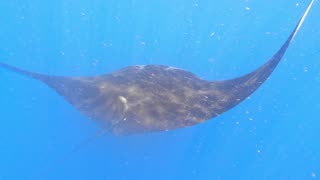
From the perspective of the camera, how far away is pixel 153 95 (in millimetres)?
4902

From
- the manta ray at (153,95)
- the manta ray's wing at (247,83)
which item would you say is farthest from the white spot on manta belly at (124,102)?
the manta ray's wing at (247,83)

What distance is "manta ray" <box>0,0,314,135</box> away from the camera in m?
4.49

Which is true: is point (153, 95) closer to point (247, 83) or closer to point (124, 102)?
point (124, 102)

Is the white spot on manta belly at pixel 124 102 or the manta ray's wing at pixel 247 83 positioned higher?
the manta ray's wing at pixel 247 83

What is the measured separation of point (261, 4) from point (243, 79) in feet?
51.2

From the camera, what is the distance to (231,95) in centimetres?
484

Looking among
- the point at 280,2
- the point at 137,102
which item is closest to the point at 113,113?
the point at 137,102

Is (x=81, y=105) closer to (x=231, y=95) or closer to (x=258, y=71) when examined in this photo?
(x=231, y=95)

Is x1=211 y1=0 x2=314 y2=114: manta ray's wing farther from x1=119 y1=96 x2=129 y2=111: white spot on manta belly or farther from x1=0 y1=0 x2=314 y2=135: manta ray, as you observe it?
x1=119 y1=96 x2=129 y2=111: white spot on manta belly

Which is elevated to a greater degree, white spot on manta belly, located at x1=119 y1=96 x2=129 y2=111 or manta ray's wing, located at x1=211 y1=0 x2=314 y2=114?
manta ray's wing, located at x1=211 y1=0 x2=314 y2=114

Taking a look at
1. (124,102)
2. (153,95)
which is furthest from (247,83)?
(124,102)

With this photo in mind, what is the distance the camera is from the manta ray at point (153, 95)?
449 cm

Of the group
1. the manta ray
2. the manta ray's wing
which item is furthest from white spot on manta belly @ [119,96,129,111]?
the manta ray's wing

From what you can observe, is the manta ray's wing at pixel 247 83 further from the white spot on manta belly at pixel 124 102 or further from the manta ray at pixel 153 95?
the white spot on manta belly at pixel 124 102
